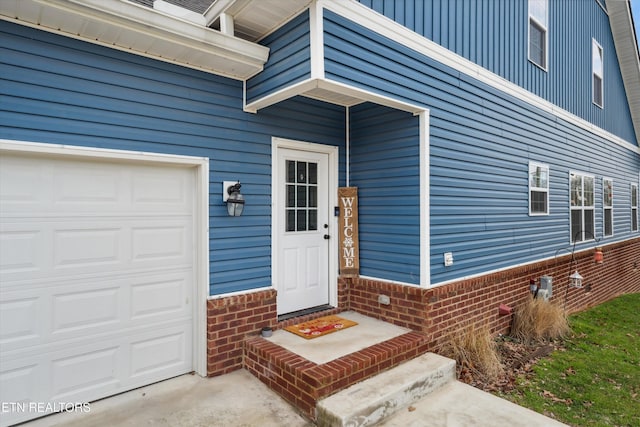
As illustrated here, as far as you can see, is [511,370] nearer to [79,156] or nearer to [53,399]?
[53,399]

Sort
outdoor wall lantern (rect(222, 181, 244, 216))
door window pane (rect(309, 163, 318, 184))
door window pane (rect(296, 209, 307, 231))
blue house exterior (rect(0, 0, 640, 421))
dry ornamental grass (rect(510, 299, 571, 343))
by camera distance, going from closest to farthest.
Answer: blue house exterior (rect(0, 0, 640, 421)), outdoor wall lantern (rect(222, 181, 244, 216)), door window pane (rect(296, 209, 307, 231)), door window pane (rect(309, 163, 318, 184)), dry ornamental grass (rect(510, 299, 571, 343))

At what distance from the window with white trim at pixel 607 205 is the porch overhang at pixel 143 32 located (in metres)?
Answer: 9.30

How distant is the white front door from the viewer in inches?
177

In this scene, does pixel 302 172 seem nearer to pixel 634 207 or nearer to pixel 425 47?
pixel 425 47

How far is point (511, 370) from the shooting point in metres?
4.34

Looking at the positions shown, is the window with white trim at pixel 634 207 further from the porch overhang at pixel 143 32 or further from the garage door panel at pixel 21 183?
the garage door panel at pixel 21 183

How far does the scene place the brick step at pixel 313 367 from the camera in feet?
10.2

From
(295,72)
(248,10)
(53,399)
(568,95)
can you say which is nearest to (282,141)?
(295,72)

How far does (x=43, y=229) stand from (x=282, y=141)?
8.09 ft

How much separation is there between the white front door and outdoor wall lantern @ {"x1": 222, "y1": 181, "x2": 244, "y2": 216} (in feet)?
1.90

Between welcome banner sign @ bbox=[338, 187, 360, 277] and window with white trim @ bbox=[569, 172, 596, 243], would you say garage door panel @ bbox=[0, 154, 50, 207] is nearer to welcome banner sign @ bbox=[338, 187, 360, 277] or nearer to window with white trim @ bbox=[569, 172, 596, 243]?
welcome banner sign @ bbox=[338, 187, 360, 277]

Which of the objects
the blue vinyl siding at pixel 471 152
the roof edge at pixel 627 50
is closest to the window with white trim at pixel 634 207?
the roof edge at pixel 627 50

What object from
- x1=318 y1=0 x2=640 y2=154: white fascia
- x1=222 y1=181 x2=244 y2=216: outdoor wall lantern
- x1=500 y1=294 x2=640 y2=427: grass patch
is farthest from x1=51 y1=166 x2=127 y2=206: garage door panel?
Result: x1=500 y1=294 x2=640 y2=427: grass patch

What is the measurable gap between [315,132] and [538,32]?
4.96 m
